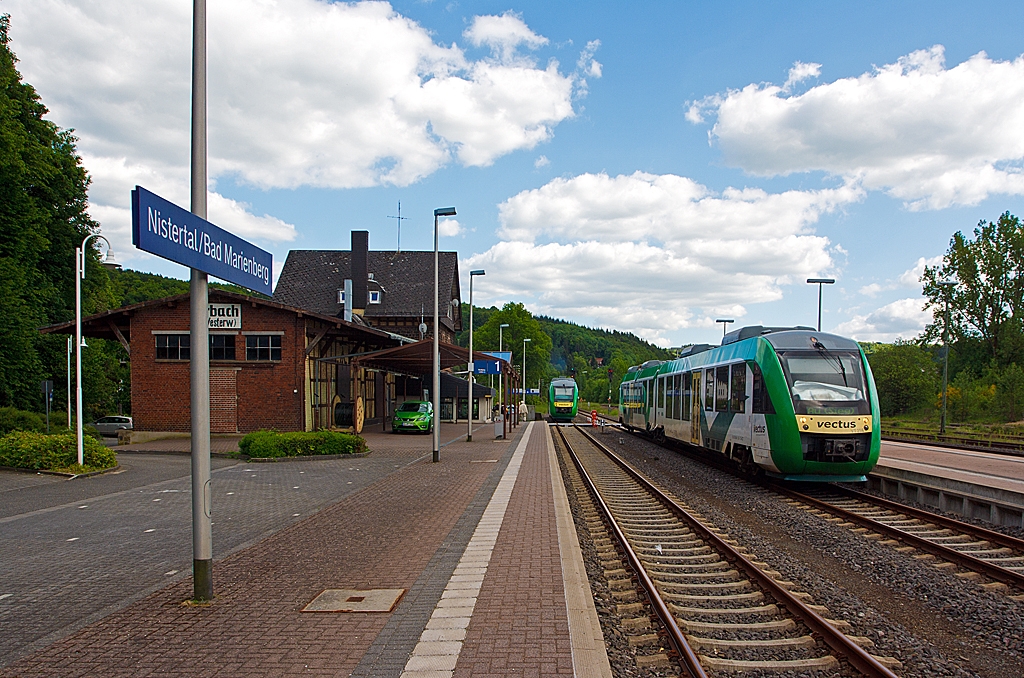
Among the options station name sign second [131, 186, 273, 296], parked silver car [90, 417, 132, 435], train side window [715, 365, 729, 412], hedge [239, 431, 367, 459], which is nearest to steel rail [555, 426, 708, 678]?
station name sign second [131, 186, 273, 296]

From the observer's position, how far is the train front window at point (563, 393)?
5862 cm

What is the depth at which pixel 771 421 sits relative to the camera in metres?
14.4

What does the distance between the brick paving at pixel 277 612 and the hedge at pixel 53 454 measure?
5844 mm

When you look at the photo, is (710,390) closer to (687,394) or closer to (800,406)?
(687,394)

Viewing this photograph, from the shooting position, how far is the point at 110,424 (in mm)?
46156

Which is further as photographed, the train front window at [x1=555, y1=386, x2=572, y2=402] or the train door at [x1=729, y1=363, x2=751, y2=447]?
the train front window at [x1=555, y1=386, x2=572, y2=402]

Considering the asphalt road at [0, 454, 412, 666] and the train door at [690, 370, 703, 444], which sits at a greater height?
the train door at [690, 370, 703, 444]

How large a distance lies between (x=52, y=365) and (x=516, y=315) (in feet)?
175

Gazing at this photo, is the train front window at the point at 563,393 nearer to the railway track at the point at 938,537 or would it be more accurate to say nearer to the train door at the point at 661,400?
the train door at the point at 661,400

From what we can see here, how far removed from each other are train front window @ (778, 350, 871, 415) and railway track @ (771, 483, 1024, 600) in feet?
5.50

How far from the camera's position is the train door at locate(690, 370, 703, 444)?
2064 cm

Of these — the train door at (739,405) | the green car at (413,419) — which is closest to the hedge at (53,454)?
the train door at (739,405)

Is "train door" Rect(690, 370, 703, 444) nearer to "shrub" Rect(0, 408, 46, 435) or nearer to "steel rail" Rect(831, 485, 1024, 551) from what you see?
"steel rail" Rect(831, 485, 1024, 551)

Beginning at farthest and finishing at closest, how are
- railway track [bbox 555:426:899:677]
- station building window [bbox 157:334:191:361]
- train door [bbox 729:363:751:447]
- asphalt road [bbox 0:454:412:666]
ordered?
1. station building window [bbox 157:334:191:361]
2. train door [bbox 729:363:751:447]
3. asphalt road [bbox 0:454:412:666]
4. railway track [bbox 555:426:899:677]
